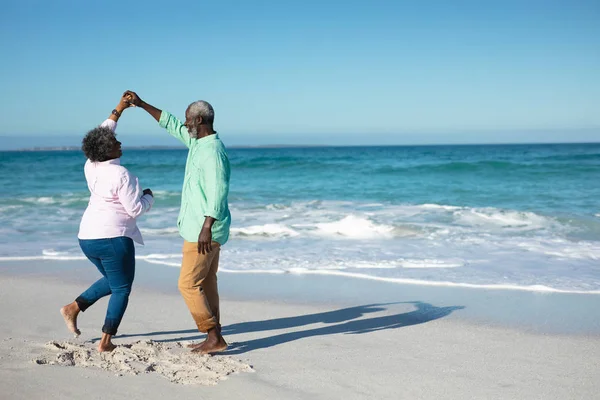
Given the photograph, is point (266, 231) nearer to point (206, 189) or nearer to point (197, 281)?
point (197, 281)

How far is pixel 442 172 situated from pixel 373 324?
2433 centimetres

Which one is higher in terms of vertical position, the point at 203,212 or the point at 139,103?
the point at 139,103

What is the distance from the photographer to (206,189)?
3.99 meters

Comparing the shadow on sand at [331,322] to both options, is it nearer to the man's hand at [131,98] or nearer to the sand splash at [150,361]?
the sand splash at [150,361]

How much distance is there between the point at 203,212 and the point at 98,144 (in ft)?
2.57

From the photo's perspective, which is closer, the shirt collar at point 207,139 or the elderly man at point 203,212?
the elderly man at point 203,212

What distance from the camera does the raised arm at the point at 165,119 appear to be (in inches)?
172

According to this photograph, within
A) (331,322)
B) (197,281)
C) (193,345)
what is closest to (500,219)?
(331,322)

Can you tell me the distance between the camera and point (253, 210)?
50.4 ft

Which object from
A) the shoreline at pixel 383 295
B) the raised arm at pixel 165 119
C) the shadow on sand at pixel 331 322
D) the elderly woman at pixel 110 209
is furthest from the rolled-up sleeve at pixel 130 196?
the shoreline at pixel 383 295

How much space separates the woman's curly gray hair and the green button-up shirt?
0.50 meters

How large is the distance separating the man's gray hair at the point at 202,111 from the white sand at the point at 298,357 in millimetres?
1568

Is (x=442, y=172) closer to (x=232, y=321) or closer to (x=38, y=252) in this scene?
(x=38, y=252)

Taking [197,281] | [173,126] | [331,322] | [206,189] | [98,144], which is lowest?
[331,322]
